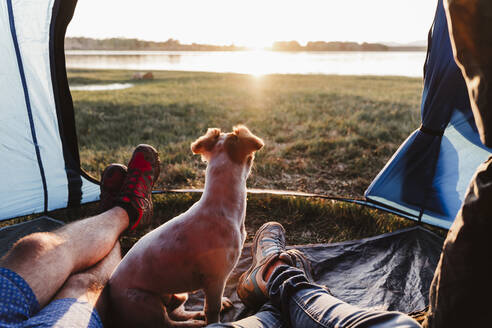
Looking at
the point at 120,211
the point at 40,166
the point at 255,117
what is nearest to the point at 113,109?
the point at 255,117

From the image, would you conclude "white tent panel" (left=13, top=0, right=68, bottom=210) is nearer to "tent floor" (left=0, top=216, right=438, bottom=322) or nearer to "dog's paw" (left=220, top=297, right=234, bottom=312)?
"tent floor" (left=0, top=216, right=438, bottom=322)

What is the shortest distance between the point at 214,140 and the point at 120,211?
1302 millimetres

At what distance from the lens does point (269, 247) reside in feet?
9.05

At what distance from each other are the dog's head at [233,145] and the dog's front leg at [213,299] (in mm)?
830

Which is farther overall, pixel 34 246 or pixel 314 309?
pixel 34 246

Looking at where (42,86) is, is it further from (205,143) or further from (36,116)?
(205,143)

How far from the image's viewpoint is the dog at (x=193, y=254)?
1807 millimetres

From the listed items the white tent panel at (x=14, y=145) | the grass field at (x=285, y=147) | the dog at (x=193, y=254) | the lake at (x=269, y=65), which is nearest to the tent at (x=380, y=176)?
the white tent panel at (x=14, y=145)

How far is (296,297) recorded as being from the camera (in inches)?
72.2

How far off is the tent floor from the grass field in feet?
0.70

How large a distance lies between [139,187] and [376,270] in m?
2.46

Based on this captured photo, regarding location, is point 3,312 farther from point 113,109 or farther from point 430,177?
point 113,109

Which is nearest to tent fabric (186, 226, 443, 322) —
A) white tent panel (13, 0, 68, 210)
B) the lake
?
white tent panel (13, 0, 68, 210)

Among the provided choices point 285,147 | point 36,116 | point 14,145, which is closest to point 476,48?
point 36,116
